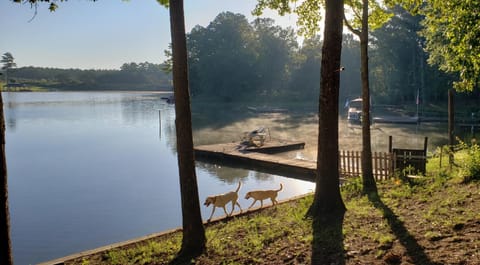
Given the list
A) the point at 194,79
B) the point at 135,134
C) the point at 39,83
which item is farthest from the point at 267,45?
the point at 39,83

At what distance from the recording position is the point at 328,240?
5.76m

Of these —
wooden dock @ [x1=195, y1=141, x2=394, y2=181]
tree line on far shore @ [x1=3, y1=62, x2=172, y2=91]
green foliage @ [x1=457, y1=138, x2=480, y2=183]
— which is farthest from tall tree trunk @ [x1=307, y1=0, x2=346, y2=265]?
tree line on far shore @ [x1=3, y1=62, x2=172, y2=91]

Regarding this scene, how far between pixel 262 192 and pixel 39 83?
154m

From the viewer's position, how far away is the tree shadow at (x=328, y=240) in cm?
504

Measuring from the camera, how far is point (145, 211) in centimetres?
1285

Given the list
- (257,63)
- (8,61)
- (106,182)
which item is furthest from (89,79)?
(106,182)

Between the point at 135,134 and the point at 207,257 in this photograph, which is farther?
the point at 135,134

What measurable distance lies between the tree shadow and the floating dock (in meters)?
9.31

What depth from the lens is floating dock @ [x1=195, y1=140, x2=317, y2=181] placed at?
55.8 ft

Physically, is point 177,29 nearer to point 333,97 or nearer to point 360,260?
point 333,97

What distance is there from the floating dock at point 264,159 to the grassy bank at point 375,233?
25.8 ft

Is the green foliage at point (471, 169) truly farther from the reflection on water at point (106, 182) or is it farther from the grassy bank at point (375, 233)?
the reflection on water at point (106, 182)

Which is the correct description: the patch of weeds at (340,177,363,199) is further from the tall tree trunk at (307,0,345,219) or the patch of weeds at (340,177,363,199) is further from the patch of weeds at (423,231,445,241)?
the patch of weeds at (423,231,445,241)

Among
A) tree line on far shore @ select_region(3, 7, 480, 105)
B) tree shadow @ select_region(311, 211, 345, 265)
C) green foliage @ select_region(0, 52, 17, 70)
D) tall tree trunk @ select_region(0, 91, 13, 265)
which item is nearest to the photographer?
tall tree trunk @ select_region(0, 91, 13, 265)
